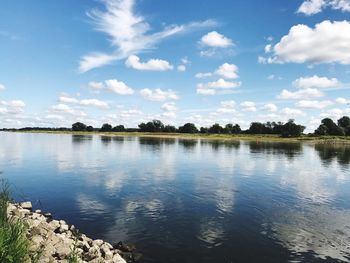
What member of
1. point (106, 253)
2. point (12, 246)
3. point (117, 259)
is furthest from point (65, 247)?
point (12, 246)

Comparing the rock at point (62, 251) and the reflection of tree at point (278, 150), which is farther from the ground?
the reflection of tree at point (278, 150)

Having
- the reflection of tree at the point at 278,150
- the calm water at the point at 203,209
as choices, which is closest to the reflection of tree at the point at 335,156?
the reflection of tree at the point at 278,150

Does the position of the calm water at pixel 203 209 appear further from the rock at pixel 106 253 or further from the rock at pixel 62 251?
the rock at pixel 62 251

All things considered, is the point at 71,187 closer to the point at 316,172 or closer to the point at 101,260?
the point at 101,260

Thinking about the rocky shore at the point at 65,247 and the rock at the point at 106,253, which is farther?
the rock at the point at 106,253

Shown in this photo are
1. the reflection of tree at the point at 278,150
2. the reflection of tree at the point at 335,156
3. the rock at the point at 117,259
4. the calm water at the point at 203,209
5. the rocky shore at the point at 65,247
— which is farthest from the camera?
the reflection of tree at the point at 278,150

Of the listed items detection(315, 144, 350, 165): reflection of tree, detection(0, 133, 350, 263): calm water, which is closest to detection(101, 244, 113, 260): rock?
detection(0, 133, 350, 263): calm water

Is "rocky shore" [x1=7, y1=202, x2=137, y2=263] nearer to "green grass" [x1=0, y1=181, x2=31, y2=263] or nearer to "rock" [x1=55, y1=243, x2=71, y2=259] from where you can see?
"rock" [x1=55, y1=243, x2=71, y2=259]

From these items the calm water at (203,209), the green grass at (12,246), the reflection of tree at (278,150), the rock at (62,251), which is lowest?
the calm water at (203,209)

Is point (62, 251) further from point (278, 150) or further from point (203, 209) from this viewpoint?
point (278, 150)

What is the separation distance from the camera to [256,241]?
85.3ft

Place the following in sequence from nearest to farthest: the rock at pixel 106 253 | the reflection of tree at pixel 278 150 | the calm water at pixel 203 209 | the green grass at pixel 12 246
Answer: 1. the green grass at pixel 12 246
2. the rock at pixel 106 253
3. the calm water at pixel 203 209
4. the reflection of tree at pixel 278 150

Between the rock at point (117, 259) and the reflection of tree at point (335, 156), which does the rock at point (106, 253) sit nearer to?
the rock at point (117, 259)

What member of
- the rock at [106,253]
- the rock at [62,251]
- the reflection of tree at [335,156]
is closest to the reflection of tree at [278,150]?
the reflection of tree at [335,156]
